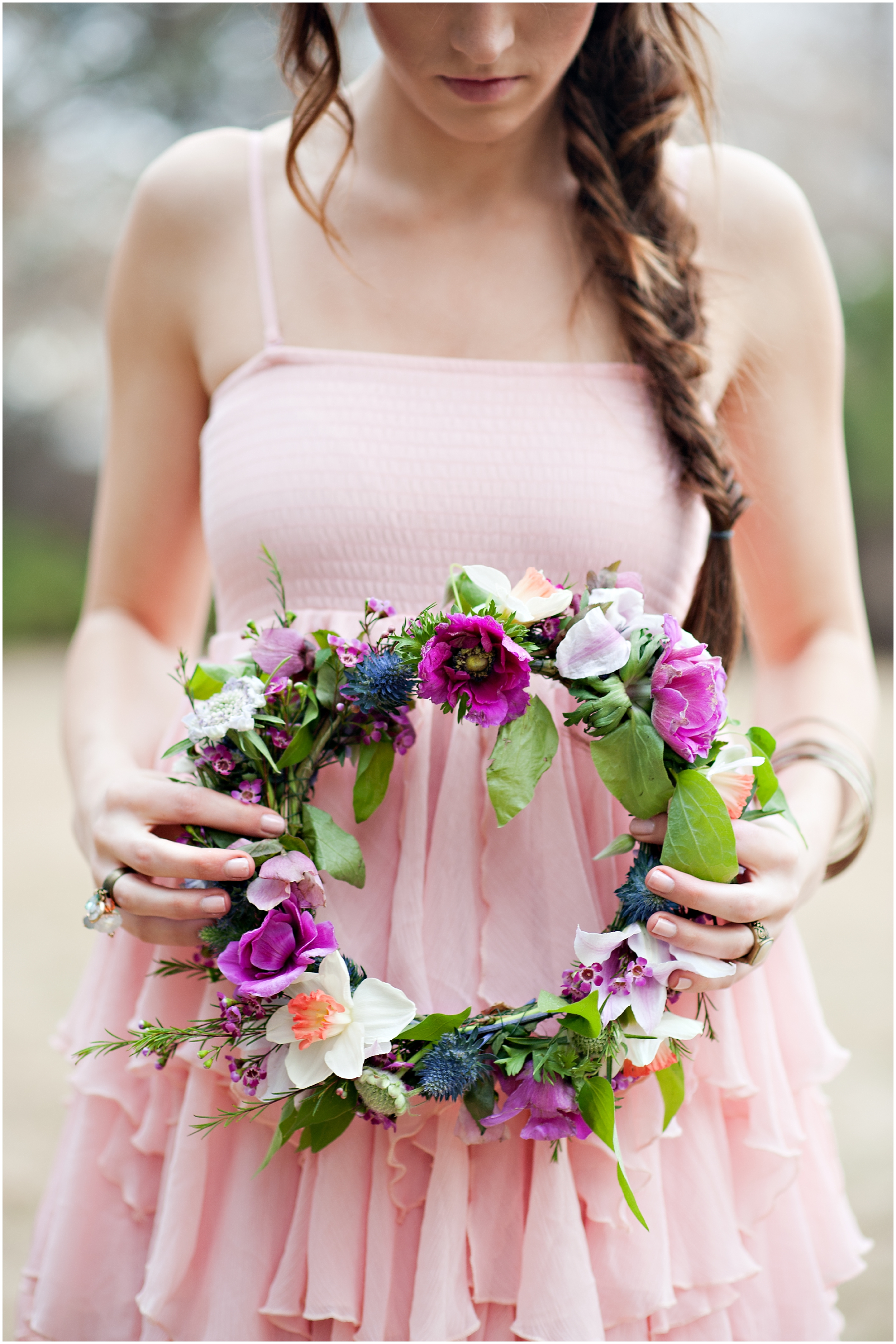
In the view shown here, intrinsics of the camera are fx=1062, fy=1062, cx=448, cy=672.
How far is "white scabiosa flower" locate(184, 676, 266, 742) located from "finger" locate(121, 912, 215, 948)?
19 cm

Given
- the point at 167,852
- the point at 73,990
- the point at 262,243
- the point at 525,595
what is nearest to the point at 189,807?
the point at 167,852

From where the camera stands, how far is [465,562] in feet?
3.72

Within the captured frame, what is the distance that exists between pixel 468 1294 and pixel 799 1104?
Answer: 436 millimetres

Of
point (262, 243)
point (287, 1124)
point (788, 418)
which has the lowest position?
point (287, 1124)

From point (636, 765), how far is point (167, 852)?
44 centimetres

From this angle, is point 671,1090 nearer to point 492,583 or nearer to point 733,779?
point 733,779

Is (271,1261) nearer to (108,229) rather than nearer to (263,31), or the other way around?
(263,31)

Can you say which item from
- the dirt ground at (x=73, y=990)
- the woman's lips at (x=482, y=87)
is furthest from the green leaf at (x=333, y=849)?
the dirt ground at (x=73, y=990)

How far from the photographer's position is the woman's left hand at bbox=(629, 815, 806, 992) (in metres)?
0.92

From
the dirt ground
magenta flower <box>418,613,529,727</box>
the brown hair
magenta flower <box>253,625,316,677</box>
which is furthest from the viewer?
the dirt ground

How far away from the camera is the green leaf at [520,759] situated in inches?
37.5

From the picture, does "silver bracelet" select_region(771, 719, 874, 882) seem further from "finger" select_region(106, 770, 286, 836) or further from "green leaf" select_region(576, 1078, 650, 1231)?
"finger" select_region(106, 770, 286, 836)

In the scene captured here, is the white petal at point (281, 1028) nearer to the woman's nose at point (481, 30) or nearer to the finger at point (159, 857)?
the finger at point (159, 857)

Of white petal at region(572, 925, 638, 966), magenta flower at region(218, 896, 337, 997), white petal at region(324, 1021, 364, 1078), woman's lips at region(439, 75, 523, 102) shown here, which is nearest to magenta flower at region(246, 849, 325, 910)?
magenta flower at region(218, 896, 337, 997)
